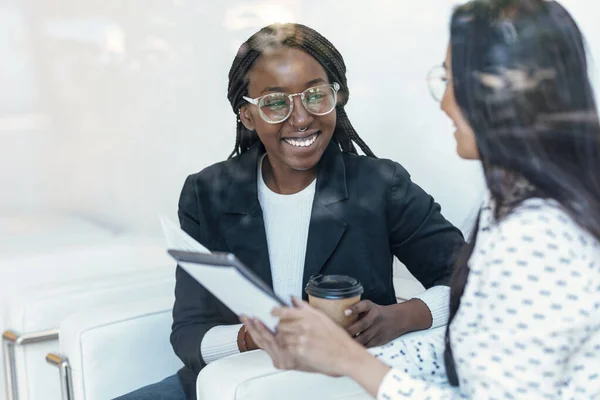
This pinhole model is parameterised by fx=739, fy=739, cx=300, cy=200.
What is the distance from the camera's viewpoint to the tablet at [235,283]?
90 cm

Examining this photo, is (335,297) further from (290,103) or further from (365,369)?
(290,103)

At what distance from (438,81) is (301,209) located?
23.2 inches

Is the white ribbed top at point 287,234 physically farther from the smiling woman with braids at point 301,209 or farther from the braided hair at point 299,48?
the braided hair at point 299,48

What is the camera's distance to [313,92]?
1.47m

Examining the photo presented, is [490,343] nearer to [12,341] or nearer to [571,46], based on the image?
[571,46]

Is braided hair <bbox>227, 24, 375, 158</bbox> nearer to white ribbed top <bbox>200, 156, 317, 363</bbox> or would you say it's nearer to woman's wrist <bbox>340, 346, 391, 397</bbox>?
white ribbed top <bbox>200, 156, 317, 363</bbox>

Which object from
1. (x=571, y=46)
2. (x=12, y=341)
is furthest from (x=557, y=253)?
(x=12, y=341)

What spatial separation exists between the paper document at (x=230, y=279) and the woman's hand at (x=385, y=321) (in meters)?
0.25

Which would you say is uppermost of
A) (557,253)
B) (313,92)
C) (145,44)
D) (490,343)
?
(145,44)

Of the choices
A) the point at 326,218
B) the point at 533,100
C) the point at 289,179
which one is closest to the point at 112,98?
the point at 289,179

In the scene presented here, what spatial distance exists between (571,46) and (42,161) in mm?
1463

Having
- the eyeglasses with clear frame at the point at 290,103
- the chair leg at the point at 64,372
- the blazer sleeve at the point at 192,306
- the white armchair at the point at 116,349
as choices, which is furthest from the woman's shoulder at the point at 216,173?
the chair leg at the point at 64,372

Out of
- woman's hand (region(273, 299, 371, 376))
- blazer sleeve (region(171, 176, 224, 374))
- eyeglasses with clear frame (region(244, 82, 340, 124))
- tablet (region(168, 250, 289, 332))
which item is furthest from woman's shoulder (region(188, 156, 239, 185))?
woman's hand (region(273, 299, 371, 376))

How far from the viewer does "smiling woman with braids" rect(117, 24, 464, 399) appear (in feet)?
4.87
